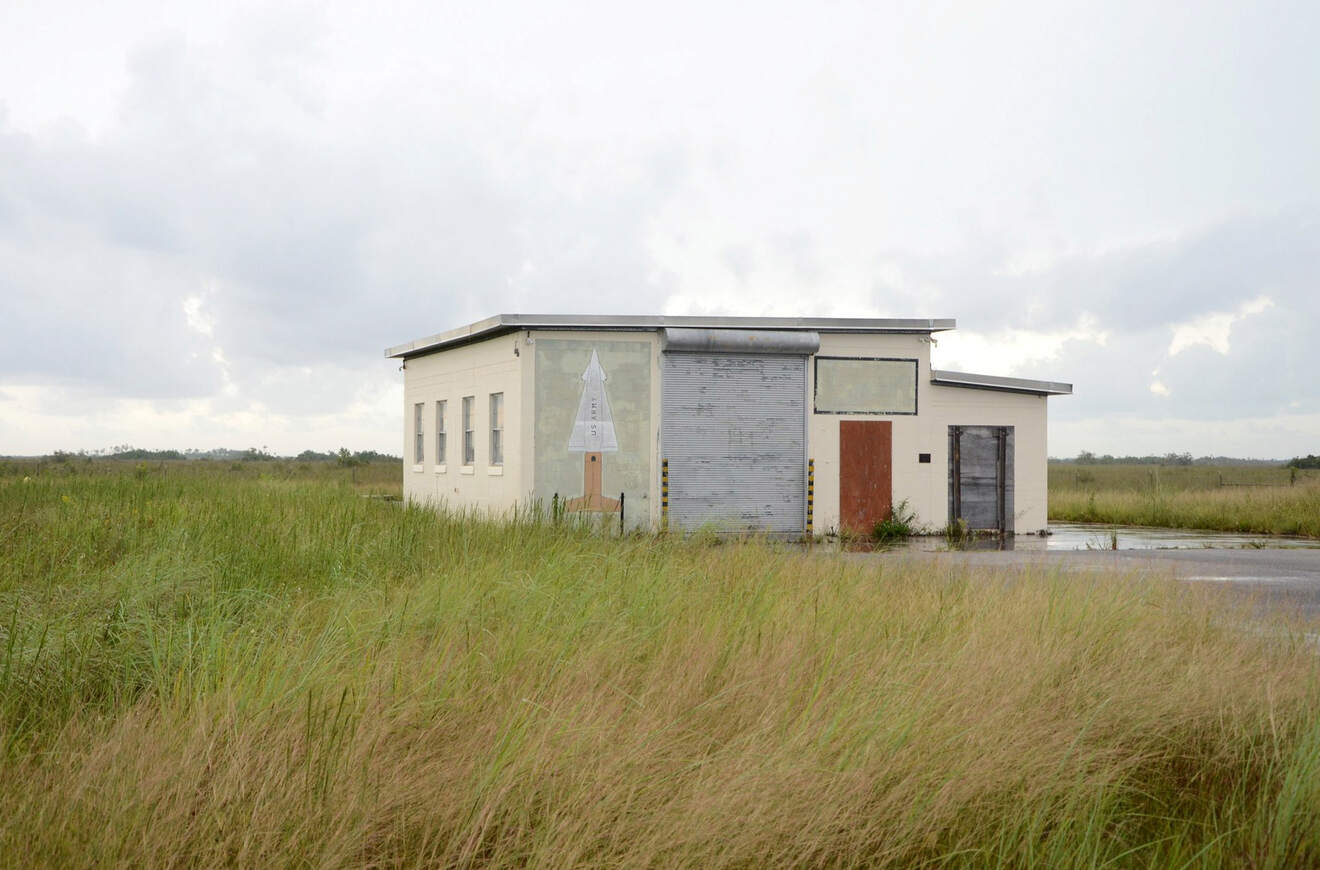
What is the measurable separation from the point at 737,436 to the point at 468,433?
598 centimetres

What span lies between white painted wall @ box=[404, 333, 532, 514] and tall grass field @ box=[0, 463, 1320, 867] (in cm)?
1137

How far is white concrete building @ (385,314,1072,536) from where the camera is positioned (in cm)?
2077

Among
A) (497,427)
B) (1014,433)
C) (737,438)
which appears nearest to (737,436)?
(737,438)

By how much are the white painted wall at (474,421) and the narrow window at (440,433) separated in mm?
136

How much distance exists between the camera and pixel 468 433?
23594 mm

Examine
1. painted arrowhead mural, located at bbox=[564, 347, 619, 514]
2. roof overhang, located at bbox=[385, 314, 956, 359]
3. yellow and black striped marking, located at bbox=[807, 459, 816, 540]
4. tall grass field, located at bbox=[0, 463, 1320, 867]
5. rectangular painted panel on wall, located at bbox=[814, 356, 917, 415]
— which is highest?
roof overhang, located at bbox=[385, 314, 956, 359]

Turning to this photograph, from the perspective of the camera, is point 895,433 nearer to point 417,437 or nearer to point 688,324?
point 688,324

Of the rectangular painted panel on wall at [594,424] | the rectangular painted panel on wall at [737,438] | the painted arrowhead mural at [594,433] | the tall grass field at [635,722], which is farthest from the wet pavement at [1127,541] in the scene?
the tall grass field at [635,722]

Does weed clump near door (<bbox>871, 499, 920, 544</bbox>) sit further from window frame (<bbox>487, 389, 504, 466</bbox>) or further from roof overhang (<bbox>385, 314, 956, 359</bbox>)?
window frame (<bbox>487, 389, 504, 466</bbox>)

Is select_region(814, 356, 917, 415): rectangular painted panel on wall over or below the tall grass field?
over

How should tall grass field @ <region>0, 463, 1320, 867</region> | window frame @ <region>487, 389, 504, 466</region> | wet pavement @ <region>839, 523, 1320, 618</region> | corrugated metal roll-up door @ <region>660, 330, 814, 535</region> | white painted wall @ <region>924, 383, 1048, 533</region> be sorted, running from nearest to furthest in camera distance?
tall grass field @ <region>0, 463, 1320, 867</region>
wet pavement @ <region>839, 523, 1320, 618</region>
corrugated metal roll-up door @ <region>660, 330, 814, 535</region>
window frame @ <region>487, 389, 504, 466</region>
white painted wall @ <region>924, 383, 1048, 533</region>

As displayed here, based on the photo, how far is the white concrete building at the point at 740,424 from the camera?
20766 mm

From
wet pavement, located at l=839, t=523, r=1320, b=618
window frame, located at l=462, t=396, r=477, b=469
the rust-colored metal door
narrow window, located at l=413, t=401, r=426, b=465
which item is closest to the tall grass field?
wet pavement, located at l=839, t=523, r=1320, b=618

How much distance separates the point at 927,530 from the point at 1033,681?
1678 cm
